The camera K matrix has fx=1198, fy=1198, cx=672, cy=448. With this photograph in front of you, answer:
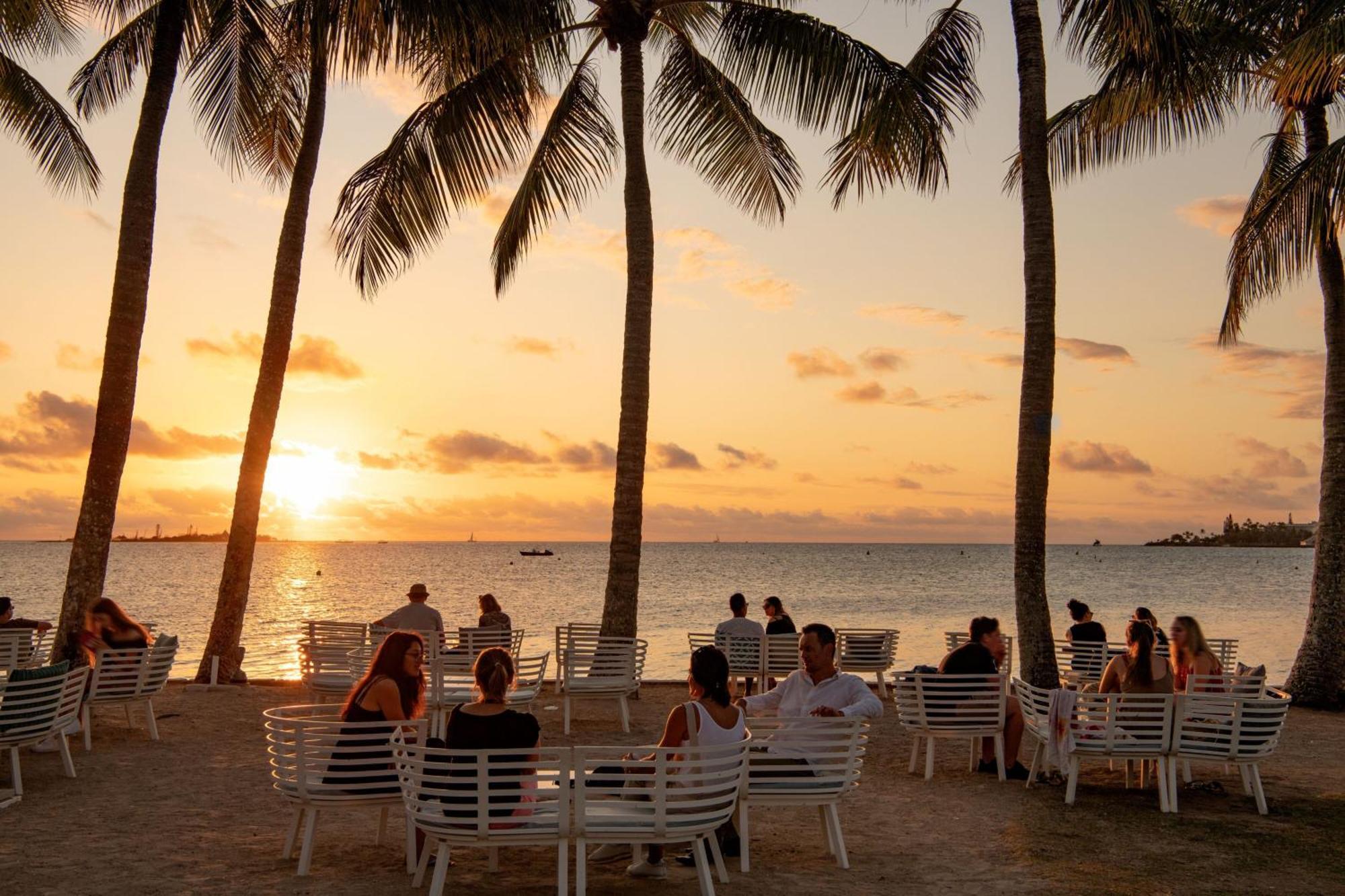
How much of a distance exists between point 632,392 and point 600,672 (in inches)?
155

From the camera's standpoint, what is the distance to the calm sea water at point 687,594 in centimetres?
3972

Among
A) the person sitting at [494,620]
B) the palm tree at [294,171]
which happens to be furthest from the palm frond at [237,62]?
the person sitting at [494,620]

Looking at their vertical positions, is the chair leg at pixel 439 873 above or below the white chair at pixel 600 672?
below

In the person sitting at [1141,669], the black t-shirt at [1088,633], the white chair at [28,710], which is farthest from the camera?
the black t-shirt at [1088,633]

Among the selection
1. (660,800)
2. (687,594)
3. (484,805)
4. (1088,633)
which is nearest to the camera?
(484,805)

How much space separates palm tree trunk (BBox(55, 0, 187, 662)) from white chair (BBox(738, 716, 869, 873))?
775 cm

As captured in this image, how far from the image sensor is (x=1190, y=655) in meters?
9.20

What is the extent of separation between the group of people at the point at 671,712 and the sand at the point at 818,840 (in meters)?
0.69

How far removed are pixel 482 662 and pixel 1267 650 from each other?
31519 mm

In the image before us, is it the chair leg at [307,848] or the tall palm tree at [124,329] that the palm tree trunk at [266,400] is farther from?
the chair leg at [307,848]

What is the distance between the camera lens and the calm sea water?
130ft

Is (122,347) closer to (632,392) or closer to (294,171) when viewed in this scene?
(294,171)

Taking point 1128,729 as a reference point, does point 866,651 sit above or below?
above

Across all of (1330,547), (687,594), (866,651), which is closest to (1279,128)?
(1330,547)
